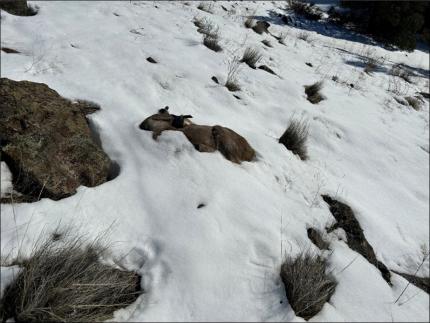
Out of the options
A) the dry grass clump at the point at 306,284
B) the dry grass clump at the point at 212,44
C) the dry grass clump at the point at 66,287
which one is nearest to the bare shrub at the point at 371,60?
the dry grass clump at the point at 212,44

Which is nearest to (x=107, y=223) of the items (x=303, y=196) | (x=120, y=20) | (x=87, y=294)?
(x=87, y=294)

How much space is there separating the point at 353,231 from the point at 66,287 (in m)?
1.88

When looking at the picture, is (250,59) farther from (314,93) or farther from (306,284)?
(306,284)

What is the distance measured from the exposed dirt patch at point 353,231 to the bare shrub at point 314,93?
6.83ft

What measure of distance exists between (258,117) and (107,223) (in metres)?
2.12

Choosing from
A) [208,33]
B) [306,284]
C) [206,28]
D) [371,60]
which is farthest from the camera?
[371,60]

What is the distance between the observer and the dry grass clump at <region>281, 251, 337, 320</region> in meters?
1.72

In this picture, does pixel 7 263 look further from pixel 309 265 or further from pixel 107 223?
pixel 309 265

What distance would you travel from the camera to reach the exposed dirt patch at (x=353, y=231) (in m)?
2.28

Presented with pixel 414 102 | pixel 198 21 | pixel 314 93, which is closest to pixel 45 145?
pixel 314 93

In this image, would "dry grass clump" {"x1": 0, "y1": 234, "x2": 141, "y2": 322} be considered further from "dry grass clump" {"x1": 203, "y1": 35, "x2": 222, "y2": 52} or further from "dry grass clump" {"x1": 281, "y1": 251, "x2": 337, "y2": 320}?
"dry grass clump" {"x1": 203, "y1": 35, "x2": 222, "y2": 52}

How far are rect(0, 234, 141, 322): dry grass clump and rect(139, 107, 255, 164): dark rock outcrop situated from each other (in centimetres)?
114

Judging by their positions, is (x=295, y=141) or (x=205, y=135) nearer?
(x=205, y=135)

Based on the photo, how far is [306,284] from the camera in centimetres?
172
